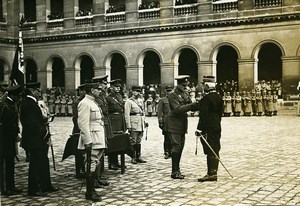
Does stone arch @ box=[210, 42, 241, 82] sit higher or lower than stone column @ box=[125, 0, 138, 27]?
lower

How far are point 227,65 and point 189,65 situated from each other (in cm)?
275

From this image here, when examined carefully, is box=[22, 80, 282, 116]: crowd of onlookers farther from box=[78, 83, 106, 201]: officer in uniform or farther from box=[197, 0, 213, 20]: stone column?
box=[78, 83, 106, 201]: officer in uniform

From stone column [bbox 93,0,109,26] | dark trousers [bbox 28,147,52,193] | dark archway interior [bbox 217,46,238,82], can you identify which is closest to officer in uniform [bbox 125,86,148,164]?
dark trousers [bbox 28,147,52,193]

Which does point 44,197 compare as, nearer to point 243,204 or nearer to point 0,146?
point 0,146

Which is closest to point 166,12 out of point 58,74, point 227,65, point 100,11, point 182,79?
point 100,11

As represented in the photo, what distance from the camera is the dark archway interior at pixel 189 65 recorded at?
30.7m

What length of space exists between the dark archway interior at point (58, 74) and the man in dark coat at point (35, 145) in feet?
90.1

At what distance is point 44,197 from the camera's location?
737cm

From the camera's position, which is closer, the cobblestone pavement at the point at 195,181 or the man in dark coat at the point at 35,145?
the cobblestone pavement at the point at 195,181

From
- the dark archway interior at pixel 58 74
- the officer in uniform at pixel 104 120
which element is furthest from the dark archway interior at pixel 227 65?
the officer in uniform at pixel 104 120

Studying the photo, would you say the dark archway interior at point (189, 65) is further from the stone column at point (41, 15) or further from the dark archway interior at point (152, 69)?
the stone column at point (41, 15)

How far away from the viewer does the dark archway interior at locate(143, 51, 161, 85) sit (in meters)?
32.1

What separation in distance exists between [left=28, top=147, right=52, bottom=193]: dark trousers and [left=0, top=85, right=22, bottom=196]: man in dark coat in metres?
0.40

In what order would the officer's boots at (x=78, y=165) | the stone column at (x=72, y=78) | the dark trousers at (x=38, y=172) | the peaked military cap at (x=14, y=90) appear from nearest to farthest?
the dark trousers at (x=38, y=172), the peaked military cap at (x=14, y=90), the officer's boots at (x=78, y=165), the stone column at (x=72, y=78)
